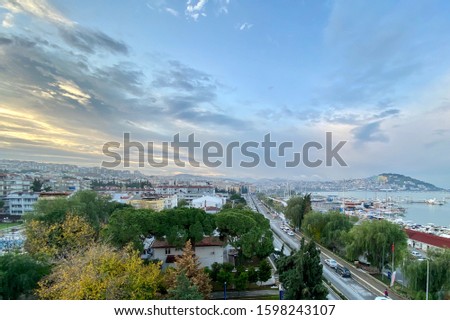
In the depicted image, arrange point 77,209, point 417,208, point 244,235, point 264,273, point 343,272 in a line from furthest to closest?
point 417,208, point 77,209, point 343,272, point 244,235, point 264,273

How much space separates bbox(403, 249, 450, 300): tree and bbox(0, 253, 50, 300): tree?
661 cm

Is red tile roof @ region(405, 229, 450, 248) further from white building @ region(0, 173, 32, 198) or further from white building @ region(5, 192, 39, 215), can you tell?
white building @ region(0, 173, 32, 198)

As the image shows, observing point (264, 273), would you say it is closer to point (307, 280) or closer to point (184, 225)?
point (307, 280)

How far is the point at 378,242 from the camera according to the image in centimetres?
678

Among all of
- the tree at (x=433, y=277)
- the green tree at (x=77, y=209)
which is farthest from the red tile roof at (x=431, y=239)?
the green tree at (x=77, y=209)

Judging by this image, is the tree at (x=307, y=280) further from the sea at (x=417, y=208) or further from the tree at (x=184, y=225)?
the sea at (x=417, y=208)

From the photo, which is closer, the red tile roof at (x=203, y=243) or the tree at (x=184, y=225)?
the tree at (x=184, y=225)

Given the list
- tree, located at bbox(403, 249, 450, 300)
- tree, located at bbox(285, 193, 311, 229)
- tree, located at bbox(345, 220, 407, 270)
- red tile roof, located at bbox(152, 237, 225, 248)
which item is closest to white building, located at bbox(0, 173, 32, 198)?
red tile roof, located at bbox(152, 237, 225, 248)

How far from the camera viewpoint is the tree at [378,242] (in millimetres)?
6762

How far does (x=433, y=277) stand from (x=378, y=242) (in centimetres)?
207

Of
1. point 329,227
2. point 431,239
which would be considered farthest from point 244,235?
point 431,239

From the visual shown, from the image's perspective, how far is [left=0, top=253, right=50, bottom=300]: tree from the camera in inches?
160

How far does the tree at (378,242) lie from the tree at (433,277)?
5.91 feet
